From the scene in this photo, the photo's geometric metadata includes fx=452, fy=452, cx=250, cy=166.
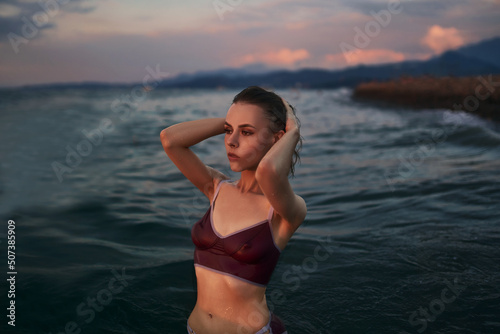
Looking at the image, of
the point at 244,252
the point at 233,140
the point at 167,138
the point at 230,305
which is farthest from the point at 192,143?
the point at 230,305

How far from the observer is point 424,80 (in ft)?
120

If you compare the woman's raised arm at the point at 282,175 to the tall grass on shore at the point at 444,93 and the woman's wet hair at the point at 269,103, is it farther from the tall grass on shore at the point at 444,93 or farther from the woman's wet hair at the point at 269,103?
the tall grass on shore at the point at 444,93

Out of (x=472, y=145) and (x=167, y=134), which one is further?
(x=472, y=145)

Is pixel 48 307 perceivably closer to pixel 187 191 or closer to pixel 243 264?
pixel 243 264

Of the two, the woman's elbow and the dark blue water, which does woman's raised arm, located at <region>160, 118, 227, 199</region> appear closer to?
the woman's elbow

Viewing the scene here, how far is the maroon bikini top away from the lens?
2857 millimetres

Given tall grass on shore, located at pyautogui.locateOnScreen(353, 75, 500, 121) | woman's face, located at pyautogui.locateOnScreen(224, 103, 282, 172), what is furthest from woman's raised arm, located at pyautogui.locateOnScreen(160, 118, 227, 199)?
tall grass on shore, located at pyautogui.locateOnScreen(353, 75, 500, 121)

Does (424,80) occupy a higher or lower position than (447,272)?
lower

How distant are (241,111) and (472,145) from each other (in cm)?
1318

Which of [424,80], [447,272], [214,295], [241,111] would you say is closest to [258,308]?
[214,295]

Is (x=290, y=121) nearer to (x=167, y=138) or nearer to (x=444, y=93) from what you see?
(x=167, y=138)

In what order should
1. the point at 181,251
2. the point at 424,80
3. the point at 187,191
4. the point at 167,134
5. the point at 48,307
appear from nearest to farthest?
the point at 167,134 → the point at 48,307 → the point at 181,251 → the point at 187,191 → the point at 424,80

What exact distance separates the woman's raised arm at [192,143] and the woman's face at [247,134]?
0.21 meters

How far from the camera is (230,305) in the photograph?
2957 mm
